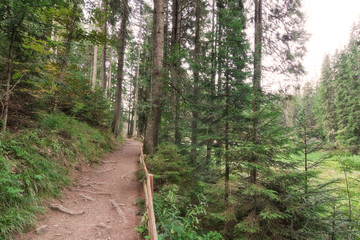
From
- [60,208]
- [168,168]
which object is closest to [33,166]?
[60,208]

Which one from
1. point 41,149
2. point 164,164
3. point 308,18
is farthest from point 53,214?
point 308,18

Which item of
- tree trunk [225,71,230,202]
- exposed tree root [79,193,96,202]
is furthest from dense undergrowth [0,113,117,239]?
tree trunk [225,71,230,202]

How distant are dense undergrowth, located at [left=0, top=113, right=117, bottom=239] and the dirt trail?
→ 12.7 inches

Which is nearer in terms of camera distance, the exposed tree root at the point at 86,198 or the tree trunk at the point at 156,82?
the exposed tree root at the point at 86,198

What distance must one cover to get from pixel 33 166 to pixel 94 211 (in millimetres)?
1953

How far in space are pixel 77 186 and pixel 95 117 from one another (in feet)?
22.3

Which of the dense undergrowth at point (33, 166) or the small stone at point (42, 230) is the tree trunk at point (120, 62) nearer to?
the dense undergrowth at point (33, 166)

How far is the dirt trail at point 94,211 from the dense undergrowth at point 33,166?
0.32m

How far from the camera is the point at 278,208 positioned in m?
4.34

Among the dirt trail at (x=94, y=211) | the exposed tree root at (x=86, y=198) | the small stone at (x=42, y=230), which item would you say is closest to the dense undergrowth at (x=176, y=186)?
the dirt trail at (x=94, y=211)

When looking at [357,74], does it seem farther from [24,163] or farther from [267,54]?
[24,163]

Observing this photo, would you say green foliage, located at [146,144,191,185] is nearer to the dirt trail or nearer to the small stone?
the dirt trail

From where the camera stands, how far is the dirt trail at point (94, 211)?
3.48m

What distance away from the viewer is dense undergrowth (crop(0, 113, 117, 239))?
3102 millimetres
